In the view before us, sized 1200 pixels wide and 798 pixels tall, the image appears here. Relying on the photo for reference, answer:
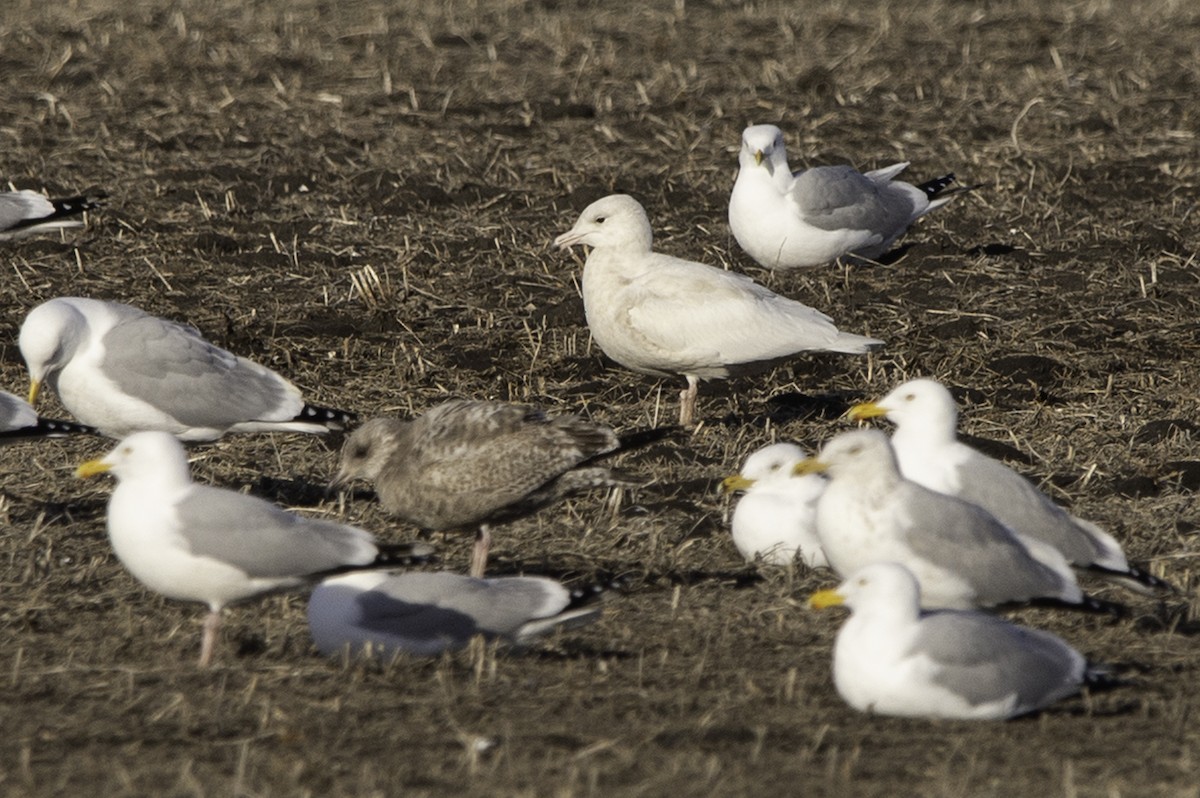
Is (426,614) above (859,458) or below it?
below

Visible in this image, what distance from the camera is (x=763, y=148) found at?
33.8 ft

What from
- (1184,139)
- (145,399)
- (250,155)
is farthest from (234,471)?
(1184,139)

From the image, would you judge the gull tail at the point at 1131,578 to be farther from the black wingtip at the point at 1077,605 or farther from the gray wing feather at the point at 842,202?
the gray wing feather at the point at 842,202

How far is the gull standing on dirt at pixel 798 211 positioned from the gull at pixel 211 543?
4.93 metres

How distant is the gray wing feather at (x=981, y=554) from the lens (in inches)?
220

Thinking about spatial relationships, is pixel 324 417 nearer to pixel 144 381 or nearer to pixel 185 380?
pixel 185 380

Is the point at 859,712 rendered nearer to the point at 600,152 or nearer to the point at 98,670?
the point at 98,670

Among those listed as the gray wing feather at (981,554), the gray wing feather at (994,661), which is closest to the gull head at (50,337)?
the gray wing feather at (981,554)

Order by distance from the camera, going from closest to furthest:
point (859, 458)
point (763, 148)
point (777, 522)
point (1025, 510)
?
point (859, 458)
point (1025, 510)
point (777, 522)
point (763, 148)

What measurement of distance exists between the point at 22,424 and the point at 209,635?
2.01 metres

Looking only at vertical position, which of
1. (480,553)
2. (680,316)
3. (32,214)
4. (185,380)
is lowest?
(480,553)

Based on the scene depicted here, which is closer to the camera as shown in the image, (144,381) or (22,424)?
(22,424)

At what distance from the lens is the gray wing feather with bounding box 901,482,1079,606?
5.60 m

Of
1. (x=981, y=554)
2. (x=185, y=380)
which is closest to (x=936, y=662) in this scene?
(x=981, y=554)
